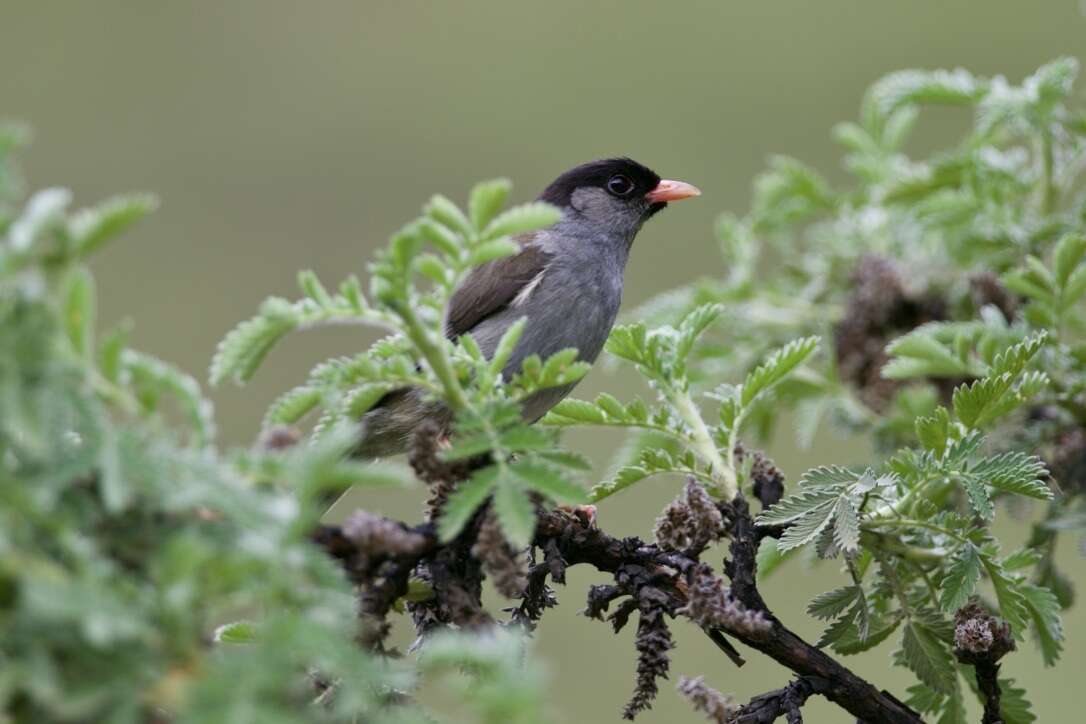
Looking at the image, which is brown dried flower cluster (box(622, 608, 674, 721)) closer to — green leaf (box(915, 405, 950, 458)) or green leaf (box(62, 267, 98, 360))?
green leaf (box(915, 405, 950, 458))

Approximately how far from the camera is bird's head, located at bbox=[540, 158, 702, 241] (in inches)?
169

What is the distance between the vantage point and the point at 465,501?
4.82ft

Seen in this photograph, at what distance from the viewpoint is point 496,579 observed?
155cm

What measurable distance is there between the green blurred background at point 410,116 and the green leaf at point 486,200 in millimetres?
5181

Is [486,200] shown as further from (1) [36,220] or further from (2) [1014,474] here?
(2) [1014,474]

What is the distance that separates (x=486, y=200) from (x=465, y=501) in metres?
0.33

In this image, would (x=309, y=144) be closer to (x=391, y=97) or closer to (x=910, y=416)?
(x=391, y=97)

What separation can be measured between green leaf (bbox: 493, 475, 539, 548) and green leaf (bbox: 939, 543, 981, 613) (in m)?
0.82

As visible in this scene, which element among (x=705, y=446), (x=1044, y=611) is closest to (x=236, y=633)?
(x=705, y=446)

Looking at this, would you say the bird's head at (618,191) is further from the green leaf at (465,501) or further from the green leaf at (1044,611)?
the green leaf at (465,501)

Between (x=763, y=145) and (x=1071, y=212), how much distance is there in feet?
17.2

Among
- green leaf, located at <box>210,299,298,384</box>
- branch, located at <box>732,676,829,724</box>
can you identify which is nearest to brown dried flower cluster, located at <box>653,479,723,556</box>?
branch, located at <box>732,676,829,724</box>

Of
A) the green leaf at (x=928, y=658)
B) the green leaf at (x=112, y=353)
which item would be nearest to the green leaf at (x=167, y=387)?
the green leaf at (x=112, y=353)

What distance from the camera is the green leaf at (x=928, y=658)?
6.86ft
